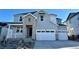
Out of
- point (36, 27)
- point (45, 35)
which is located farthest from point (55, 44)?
point (36, 27)

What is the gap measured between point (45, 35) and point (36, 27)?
32cm

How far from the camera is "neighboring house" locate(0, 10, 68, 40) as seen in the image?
3.72m

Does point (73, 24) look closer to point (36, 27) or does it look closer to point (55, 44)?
point (55, 44)

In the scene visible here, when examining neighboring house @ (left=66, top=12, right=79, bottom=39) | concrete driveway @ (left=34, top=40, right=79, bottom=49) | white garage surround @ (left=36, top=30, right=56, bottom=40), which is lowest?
concrete driveway @ (left=34, top=40, right=79, bottom=49)

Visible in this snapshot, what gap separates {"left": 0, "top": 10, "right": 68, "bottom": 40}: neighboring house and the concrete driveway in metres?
0.10

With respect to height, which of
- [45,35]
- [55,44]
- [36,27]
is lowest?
[55,44]

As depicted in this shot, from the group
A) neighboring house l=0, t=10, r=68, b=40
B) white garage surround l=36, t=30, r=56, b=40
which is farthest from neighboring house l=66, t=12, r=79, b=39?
white garage surround l=36, t=30, r=56, b=40

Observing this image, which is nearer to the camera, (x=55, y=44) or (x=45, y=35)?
(x=55, y=44)

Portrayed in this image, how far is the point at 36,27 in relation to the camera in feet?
12.4

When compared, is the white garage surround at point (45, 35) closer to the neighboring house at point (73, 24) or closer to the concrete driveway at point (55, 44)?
the concrete driveway at point (55, 44)

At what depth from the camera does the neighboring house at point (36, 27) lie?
372cm

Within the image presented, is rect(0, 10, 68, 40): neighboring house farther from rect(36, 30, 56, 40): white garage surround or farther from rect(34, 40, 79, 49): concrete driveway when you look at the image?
rect(34, 40, 79, 49): concrete driveway
